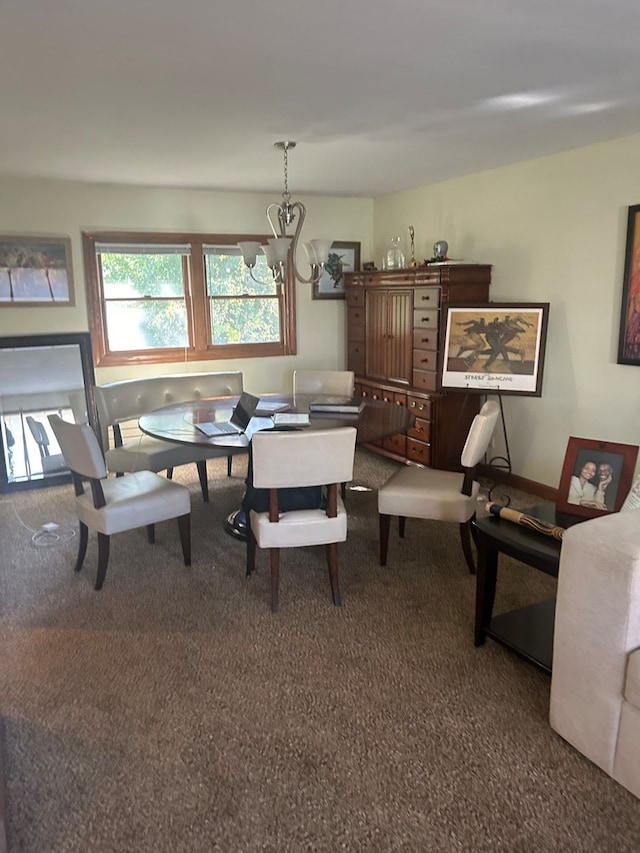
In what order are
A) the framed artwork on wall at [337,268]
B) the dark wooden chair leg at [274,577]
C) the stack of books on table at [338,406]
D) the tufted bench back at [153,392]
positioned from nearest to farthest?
1. the dark wooden chair leg at [274,577]
2. the stack of books on table at [338,406]
3. the tufted bench back at [153,392]
4. the framed artwork on wall at [337,268]

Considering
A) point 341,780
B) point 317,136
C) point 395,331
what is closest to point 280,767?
point 341,780

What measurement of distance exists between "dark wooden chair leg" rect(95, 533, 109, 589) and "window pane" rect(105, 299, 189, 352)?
2.47 metres

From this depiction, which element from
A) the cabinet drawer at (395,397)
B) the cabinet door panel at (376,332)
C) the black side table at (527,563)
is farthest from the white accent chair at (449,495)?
the cabinet door panel at (376,332)

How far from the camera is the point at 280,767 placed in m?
2.02

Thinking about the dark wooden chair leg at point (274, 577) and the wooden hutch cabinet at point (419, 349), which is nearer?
the dark wooden chair leg at point (274, 577)

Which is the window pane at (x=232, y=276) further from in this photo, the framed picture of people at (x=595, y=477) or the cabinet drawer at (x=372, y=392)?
the framed picture of people at (x=595, y=477)

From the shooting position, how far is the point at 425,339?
483 cm

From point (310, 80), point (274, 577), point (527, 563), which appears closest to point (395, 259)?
point (310, 80)

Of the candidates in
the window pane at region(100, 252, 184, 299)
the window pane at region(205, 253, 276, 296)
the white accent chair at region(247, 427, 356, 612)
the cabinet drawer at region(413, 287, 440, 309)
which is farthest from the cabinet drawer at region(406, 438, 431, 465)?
the window pane at region(100, 252, 184, 299)

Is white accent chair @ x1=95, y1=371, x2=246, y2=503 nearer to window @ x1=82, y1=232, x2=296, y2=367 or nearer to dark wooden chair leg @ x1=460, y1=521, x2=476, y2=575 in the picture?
window @ x1=82, y1=232, x2=296, y2=367

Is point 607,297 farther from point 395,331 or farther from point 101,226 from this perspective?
point 101,226

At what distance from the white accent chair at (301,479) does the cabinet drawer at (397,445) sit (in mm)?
2127

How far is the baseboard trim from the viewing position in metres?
4.47

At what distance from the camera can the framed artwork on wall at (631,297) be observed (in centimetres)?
365
